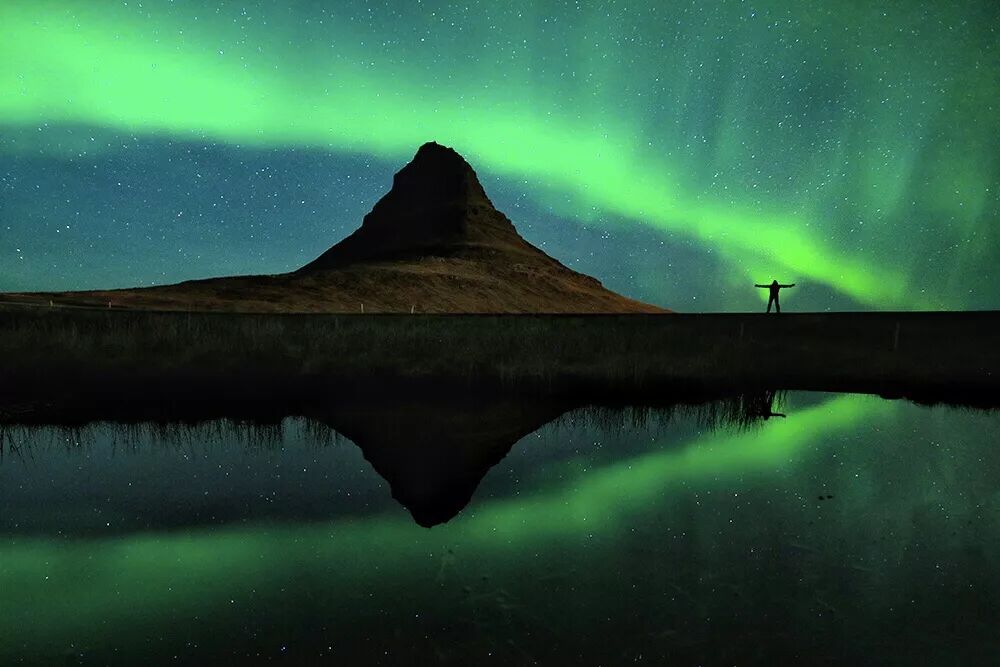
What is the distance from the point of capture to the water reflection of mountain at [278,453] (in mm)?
11898

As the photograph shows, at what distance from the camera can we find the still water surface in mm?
6777

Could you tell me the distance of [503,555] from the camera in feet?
30.9

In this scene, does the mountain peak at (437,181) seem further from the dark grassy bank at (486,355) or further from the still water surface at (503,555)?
the still water surface at (503,555)

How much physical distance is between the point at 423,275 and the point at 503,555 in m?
106

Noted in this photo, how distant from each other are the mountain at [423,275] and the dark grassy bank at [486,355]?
5139 centimetres

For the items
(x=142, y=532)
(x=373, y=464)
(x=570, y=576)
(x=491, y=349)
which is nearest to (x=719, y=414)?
(x=491, y=349)

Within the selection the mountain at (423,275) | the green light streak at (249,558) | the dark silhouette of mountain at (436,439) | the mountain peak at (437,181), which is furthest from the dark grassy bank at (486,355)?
the mountain peak at (437,181)

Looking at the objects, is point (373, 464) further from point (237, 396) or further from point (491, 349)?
point (491, 349)

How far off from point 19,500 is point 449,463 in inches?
334

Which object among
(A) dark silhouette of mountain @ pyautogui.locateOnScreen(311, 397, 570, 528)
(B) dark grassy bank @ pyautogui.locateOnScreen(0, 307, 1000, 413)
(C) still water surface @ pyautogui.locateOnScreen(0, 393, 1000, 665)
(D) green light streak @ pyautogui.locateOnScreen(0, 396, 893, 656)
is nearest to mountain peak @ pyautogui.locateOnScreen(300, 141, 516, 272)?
(B) dark grassy bank @ pyautogui.locateOnScreen(0, 307, 1000, 413)

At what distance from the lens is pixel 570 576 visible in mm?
8547

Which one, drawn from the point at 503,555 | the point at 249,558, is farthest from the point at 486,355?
the point at 249,558

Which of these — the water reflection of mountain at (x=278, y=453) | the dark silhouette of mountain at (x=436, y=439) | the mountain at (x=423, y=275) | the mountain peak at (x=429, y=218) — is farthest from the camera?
the mountain peak at (x=429, y=218)

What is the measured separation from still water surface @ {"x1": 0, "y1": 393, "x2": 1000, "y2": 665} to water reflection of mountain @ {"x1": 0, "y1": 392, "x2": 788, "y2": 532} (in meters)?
0.11
